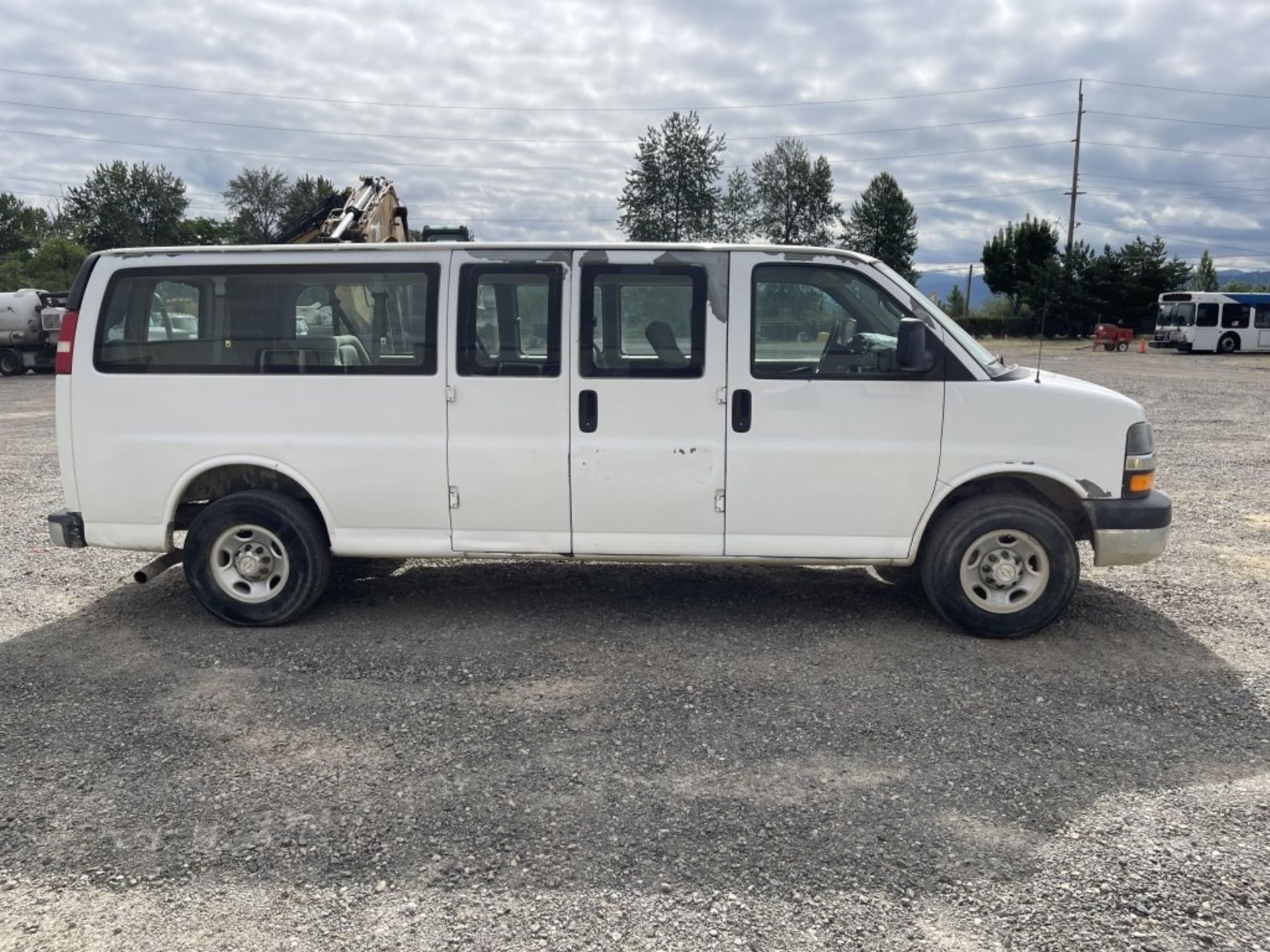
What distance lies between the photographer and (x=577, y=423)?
5473 mm

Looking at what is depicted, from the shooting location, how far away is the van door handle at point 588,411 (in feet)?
17.9

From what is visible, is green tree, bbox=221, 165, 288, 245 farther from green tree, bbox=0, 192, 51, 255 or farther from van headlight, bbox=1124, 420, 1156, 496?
van headlight, bbox=1124, 420, 1156, 496

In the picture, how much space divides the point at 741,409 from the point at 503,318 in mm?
1434

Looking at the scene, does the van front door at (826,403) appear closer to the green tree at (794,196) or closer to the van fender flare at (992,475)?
the van fender flare at (992,475)

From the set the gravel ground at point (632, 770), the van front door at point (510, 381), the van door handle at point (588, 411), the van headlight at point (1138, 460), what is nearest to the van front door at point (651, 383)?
the van door handle at point (588, 411)

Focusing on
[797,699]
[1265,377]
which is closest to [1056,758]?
[797,699]

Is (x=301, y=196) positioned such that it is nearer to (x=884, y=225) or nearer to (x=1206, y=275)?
(x=884, y=225)

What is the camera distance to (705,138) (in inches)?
2096

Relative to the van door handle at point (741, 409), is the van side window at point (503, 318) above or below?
above

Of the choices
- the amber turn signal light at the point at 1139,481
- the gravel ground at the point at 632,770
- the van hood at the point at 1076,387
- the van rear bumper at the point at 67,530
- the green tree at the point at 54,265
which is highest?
the green tree at the point at 54,265

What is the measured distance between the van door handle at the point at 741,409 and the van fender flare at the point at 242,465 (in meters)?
2.41

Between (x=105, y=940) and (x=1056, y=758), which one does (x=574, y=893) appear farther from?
(x=1056, y=758)

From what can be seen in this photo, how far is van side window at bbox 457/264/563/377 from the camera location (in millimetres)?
5492

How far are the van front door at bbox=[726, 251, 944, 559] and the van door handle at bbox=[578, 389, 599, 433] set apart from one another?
0.75m
